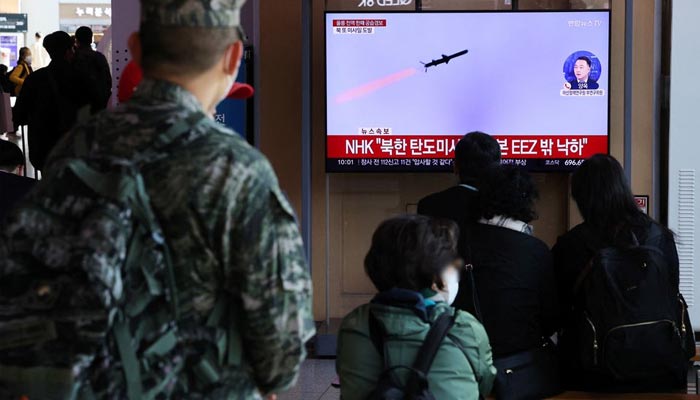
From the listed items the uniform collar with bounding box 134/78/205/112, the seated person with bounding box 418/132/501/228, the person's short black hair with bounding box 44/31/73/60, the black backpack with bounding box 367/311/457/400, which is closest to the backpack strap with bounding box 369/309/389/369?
the black backpack with bounding box 367/311/457/400

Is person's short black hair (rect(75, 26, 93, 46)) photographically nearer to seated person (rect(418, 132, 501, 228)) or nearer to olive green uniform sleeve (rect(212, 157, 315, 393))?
seated person (rect(418, 132, 501, 228))

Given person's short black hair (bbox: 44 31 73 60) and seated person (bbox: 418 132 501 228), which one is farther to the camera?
person's short black hair (bbox: 44 31 73 60)

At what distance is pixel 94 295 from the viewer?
1.78 meters

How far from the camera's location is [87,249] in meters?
1.79

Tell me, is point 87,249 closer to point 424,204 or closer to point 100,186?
point 100,186

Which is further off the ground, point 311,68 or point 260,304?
point 311,68

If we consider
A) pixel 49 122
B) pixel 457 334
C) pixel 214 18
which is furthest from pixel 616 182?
pixel 49 122

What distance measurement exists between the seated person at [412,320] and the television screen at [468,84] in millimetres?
3543

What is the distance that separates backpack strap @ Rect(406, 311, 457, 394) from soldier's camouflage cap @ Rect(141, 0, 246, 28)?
1.25 m

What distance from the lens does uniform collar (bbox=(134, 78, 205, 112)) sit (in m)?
1.90

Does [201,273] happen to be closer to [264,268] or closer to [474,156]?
[264,268]

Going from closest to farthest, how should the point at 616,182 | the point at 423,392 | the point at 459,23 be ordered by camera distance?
the point at 423,392 < the point at 616,182 < the point at 459,23

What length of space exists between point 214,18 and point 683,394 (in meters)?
2.84

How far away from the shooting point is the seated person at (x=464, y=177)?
4.29 m
